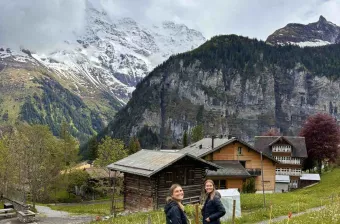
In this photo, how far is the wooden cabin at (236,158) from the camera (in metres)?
54.1

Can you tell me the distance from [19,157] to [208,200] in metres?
52.1

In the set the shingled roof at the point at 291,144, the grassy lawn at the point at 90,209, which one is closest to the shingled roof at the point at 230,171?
the grassy lawn at the point at 90,209

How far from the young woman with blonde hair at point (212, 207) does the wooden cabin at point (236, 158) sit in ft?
134

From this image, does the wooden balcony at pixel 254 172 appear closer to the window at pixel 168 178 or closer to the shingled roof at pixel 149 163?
the shingled roof at pixel 149 163

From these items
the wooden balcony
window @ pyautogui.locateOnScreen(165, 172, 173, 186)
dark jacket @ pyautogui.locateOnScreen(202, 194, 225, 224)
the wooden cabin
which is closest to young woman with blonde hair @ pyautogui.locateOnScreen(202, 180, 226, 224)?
dark jacket @ pyautogui.locateOnScreen(202, 194, 225, 224)

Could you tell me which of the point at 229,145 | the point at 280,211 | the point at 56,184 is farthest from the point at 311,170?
the point at 280,211

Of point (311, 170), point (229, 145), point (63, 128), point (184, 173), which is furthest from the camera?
point (63, 128)

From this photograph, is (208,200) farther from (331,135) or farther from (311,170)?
(311,170)

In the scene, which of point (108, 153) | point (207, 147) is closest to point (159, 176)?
point (207, 147)

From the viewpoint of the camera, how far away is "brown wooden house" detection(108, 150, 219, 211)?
3589 cm

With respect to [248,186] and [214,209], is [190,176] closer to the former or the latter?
[248,186]

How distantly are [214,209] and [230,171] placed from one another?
42.5 meters

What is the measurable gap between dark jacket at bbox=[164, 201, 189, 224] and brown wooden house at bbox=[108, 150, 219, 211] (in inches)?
904

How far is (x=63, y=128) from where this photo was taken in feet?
357
